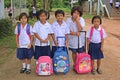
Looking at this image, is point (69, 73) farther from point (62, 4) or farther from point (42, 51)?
point (62, 4)

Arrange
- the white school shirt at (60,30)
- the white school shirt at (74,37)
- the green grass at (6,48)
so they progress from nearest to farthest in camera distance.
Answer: the white school shirt at (60,30) → the white school shirt at (74,37) → the green grass at (6,48)

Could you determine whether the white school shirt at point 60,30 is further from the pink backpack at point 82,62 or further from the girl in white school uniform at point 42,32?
the pink backpack at point 82,62

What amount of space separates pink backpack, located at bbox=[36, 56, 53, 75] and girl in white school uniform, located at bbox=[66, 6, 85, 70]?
756 millimetres

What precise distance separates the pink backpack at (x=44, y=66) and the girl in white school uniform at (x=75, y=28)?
756 millimetres

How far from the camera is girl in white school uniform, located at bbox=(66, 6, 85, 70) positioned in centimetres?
733

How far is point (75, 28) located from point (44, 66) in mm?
1210

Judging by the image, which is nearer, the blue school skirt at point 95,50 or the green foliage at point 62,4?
the blue school skirt at point 95,50

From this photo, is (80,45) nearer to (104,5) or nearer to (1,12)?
(1,12)

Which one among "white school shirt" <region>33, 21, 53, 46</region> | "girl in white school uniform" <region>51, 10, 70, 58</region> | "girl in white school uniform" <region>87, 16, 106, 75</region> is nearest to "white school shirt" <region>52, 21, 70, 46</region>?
"girl in white school uniform" <region>51, 10, 70, 58</region>

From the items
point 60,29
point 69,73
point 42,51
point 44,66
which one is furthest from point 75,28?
point 44,66

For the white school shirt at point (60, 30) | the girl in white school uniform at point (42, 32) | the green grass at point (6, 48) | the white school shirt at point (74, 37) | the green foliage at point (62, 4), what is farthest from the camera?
the green foliage at point (62, 4)

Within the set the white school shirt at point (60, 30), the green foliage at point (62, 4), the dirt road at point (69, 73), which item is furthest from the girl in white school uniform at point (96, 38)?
the green foliage at point (62, 4)

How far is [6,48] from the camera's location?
456 inches

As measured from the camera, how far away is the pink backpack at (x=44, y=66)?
Answer: 7.13 metres
